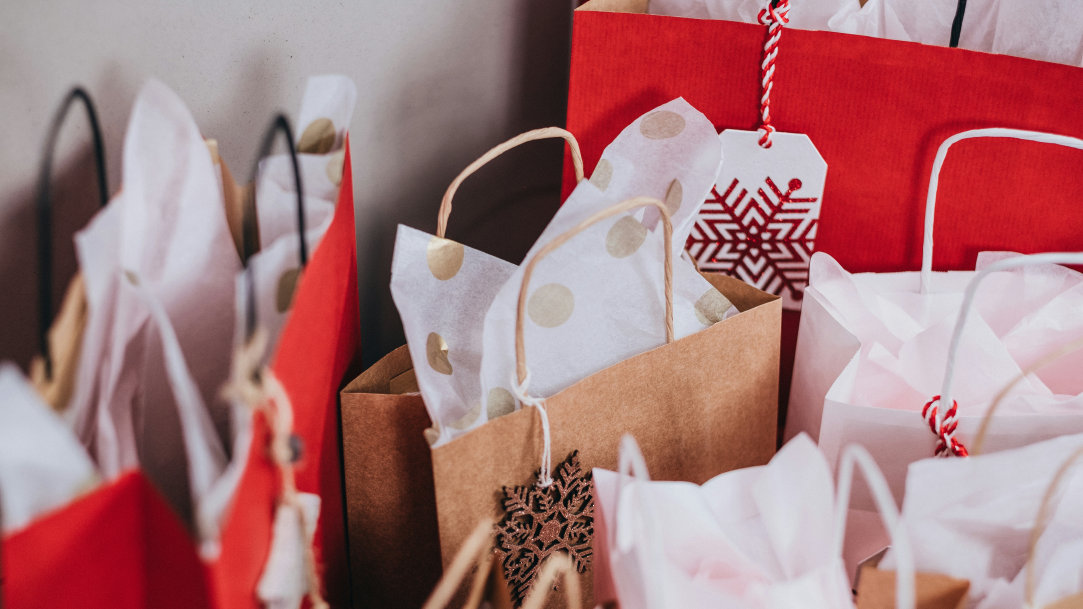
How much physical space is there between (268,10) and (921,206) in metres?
0.61

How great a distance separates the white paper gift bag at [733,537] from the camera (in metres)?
0.41

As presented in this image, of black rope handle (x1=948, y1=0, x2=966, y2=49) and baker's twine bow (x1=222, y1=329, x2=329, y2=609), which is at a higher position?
black rope handle (x1=948, y1=0, x2=966, y2=49)

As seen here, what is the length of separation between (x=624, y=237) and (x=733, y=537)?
0.23m

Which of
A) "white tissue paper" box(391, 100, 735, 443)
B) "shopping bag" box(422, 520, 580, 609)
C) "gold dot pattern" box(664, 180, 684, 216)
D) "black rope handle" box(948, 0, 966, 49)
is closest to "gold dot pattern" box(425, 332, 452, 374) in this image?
"white tissue paper" box(391, 100, 735, 443)

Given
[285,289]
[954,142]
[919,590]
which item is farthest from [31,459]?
[954,142]

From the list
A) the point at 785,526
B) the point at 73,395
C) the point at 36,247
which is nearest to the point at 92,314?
the point at 73,395

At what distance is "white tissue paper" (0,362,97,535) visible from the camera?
297mm

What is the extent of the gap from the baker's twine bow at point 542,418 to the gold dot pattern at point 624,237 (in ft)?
A: 0.39

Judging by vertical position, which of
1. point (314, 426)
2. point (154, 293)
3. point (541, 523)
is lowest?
point (541, 523)

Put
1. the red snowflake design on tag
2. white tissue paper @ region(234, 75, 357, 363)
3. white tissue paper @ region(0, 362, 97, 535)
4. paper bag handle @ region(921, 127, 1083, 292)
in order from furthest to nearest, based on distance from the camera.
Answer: the red snowflake design on tag → paper bag handle @ region(921, 127, 1083, 292) → white tissue paper @ region(234, 75, 357, 363) → white tissue paper @ region(0, 362, 97, 535)

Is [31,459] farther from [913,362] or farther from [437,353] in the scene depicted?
[913,362]

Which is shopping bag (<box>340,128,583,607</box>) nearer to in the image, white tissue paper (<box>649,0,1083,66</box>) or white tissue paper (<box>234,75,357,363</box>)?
white tissue paper (<box>234,75,357,363</box>)

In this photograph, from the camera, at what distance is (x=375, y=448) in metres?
0.56

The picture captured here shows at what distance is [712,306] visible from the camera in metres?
0.63
